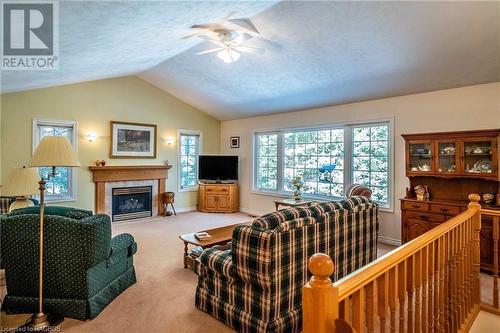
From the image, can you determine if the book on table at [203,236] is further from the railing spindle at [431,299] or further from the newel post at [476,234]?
the newel post at [476,234]

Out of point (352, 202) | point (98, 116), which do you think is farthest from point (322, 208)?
point (98, 116)

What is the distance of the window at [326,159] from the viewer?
4.97 metres

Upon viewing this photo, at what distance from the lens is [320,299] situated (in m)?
0.90

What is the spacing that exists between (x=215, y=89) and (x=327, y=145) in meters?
2.72

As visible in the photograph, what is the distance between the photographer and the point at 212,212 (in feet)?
24.1

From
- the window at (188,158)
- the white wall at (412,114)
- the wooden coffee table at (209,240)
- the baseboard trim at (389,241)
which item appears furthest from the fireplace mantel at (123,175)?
the baseboard trim at (389,241)

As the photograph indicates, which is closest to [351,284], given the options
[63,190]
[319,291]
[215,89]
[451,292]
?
[319,291]

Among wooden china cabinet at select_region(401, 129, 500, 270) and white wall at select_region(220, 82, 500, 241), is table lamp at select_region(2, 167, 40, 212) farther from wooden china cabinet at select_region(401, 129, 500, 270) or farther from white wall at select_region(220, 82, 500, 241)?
A: white wall at select_region(220, 82, 500, 241)

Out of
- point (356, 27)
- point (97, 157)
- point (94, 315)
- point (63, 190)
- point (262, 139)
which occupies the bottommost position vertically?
point (94, 315)

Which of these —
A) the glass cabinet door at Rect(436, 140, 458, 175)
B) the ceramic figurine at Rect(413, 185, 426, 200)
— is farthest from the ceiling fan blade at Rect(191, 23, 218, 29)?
the ceramic figurine at Rect(413, 185, 426, 200)

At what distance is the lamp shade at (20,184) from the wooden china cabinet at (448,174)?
4.64 m

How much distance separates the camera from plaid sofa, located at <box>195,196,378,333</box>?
80.5 inches

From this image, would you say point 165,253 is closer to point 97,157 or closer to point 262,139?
point 97,157

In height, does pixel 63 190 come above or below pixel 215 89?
below
